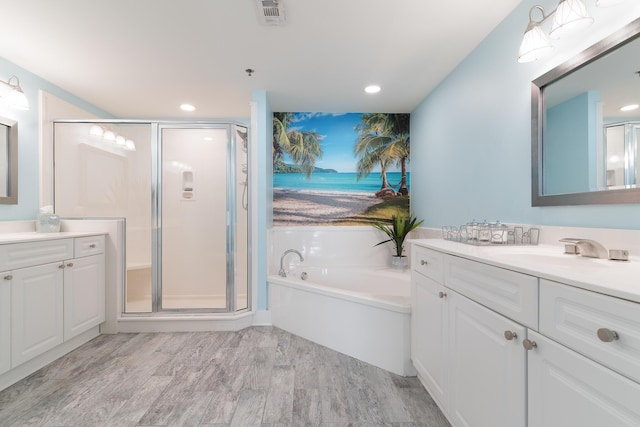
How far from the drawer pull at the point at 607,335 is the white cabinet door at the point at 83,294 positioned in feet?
9.44

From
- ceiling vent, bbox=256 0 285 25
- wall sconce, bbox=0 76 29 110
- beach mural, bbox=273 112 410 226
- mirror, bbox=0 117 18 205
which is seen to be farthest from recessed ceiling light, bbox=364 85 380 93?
mirror, bbox=0 117 18 205

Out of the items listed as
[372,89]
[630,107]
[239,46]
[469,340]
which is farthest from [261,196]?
[630,107]

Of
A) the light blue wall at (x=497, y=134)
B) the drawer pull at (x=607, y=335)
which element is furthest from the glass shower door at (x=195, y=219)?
the drawer pull at (x=607, y=335)

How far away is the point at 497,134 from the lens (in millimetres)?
1804

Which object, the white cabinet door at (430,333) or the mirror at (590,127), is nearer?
the mirror at (590,127)

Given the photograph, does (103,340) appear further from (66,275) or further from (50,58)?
(50,58)

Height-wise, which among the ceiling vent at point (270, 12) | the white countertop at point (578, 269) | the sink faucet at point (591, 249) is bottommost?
the white countertop at point (578, 269)

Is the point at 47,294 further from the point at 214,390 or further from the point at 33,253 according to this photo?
the point at 214,390

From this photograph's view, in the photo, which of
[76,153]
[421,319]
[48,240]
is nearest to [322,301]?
[421,319]

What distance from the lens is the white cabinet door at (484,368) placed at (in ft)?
2.96

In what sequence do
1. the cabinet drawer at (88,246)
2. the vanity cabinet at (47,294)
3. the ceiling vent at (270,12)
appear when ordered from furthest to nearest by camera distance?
1. the cabinet drawer at (88,246)
2. the vanity cabinet at (47,294)
3. the ceiling vent at (270,12)

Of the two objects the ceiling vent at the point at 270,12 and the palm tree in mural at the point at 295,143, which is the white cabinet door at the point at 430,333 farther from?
the palm tree in mural at the point at 295,143

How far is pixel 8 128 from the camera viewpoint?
218 cm

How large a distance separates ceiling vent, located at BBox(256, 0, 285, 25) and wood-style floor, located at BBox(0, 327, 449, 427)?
85.9 inches
